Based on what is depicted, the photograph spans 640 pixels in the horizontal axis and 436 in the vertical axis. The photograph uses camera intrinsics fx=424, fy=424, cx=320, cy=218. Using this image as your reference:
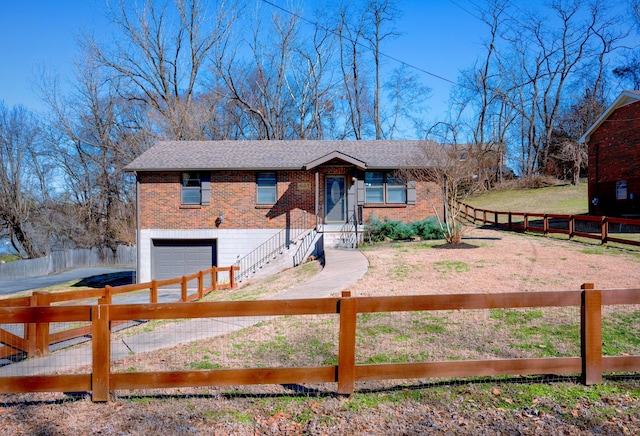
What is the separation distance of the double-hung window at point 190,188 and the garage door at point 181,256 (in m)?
1.84

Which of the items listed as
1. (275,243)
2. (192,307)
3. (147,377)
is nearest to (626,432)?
(192,307)

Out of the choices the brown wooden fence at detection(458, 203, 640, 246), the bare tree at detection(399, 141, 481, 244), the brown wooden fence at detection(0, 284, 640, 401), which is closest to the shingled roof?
the bare tree at detection(399, 141, 481, 244)

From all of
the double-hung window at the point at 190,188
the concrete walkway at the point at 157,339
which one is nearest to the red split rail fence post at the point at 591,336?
the concrete walkway at the point at 157,339

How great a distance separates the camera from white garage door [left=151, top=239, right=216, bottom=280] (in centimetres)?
1886

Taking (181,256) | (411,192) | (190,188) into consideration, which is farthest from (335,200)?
(181,256)

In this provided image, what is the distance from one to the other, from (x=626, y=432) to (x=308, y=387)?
9.07ft

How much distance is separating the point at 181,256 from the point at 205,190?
3140mm

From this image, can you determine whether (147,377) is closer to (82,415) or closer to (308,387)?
(82,415)

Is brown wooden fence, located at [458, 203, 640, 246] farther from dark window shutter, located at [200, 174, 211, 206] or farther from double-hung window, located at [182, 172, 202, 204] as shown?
double-hung window, located at [182, 172, 202, 204]

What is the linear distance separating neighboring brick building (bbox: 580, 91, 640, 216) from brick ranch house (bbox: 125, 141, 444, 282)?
30.7 feet

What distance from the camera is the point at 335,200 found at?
19156mm

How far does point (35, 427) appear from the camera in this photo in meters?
3.62

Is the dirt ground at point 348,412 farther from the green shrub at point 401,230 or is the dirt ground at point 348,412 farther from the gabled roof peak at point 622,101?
the gabled roof peak at point 622,101

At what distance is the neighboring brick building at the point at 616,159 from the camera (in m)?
19.6
